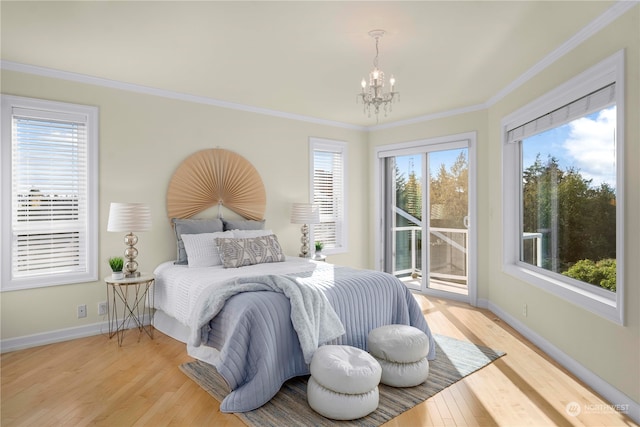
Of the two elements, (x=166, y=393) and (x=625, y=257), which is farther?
(x=166, y=393)

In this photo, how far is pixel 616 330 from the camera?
2633mm

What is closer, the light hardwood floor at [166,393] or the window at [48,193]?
the light hardwood floor at [166,393]

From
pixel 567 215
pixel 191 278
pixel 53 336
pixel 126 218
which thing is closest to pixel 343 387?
pixel 191 278

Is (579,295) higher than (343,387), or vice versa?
(579,295)

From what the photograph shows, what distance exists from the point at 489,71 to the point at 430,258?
2777 millimetres

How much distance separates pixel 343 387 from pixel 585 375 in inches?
75.2

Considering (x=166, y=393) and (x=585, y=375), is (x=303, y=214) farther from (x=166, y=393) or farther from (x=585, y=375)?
(x=585, y=375)

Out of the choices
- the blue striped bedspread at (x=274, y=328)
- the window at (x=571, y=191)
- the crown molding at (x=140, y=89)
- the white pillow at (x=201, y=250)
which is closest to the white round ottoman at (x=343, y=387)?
the blue striped bedspread at (x=274, y=328)

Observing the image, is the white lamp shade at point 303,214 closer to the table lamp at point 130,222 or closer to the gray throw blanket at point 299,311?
the table lamp at point 130,222

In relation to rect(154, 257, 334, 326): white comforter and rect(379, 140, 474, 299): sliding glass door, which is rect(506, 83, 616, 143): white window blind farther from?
rect(154, 257, 334, 326): white comforter

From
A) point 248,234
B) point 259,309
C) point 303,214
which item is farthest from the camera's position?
point 303,214

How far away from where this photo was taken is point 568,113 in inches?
128

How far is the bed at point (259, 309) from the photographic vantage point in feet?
8.62

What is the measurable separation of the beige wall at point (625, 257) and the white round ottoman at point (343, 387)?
1598mm
